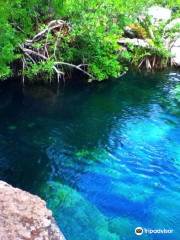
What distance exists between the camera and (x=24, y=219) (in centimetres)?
766

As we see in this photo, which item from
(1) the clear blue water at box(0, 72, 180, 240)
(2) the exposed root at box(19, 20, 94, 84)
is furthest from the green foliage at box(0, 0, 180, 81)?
(1) the clear blue water at box(0, 72, 180, 240)

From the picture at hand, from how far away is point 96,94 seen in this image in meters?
24.6

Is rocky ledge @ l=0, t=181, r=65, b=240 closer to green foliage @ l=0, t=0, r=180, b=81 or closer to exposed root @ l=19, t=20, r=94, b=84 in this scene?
green foliage @ l=0, t=0, r=180, b=81

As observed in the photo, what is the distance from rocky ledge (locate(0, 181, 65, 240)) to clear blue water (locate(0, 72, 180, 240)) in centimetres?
441

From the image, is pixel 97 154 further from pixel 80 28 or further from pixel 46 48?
pixel 80 28

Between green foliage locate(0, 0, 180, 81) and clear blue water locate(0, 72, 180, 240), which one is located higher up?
green foliage locate(0, 0, 180, 81)

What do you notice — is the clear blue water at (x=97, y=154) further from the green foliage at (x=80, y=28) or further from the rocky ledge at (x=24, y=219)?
the rocky ledge at (x=24, y=219)

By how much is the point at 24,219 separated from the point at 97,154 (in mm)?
9793

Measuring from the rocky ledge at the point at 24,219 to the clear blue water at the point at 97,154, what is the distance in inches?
174

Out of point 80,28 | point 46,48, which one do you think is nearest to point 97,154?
point 46,48

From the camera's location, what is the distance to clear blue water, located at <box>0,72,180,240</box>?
13.2 meters

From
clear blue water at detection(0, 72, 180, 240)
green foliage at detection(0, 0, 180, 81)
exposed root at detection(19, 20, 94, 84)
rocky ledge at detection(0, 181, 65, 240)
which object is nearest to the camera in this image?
rocky ledge at detection(0, 181, 65, 240)

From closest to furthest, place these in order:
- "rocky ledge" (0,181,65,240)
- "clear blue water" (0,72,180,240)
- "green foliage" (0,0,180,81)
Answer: "rocky ledge" (0,181,65,240), "clear blue water" (0,72,180,240), "green foliage" (0,0,180,81)

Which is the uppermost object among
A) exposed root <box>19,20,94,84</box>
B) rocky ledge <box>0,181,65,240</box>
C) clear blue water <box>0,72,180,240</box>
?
exposed root <box>19,20,94,84</box>
